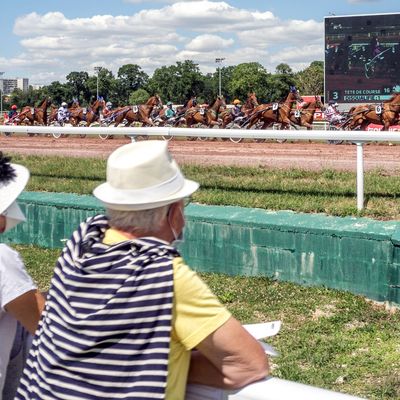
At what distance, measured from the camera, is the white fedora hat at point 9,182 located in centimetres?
260

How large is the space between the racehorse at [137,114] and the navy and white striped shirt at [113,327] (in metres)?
24.9


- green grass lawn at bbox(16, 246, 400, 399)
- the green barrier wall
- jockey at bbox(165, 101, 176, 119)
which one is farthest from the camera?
jockey at bbox(165, 101, 176, 119)

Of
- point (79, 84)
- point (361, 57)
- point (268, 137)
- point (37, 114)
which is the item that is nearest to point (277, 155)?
point (268, 137)

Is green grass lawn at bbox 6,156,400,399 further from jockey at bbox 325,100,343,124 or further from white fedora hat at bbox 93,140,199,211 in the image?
jockey at bbox 325,100,343,124

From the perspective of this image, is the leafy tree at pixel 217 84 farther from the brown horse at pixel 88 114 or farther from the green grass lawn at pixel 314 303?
the green grass lawn at pixel 314 303

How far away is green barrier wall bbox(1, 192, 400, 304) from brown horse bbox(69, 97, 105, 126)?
23550 mm

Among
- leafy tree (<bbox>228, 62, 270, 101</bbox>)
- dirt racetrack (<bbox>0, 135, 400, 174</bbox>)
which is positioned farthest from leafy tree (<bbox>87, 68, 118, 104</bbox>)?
dirt racetrack (<bbox>0, 135, 400, 174</bbox>)

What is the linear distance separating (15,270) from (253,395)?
0.90 m

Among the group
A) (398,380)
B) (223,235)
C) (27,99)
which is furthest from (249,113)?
(27,99)

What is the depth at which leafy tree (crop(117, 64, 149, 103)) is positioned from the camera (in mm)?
103062

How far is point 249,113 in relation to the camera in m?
24.5

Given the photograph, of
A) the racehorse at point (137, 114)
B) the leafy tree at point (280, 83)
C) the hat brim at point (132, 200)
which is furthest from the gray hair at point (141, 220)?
the leafy tree at point (280, 83)

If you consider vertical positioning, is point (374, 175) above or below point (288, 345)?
above

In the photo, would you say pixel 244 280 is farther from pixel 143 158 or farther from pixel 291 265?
pixel 143 158
